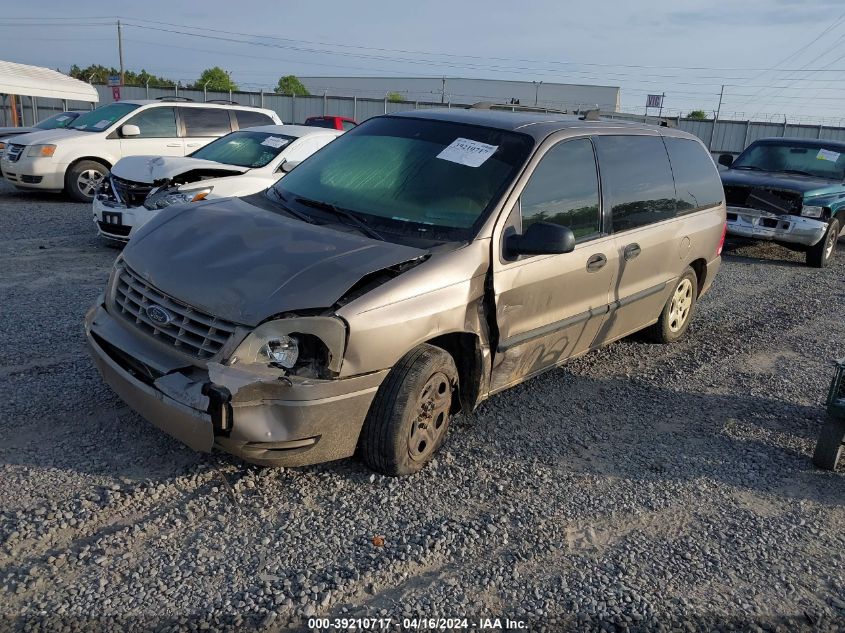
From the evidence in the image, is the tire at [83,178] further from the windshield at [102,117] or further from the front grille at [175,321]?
the front grille at [175,321]

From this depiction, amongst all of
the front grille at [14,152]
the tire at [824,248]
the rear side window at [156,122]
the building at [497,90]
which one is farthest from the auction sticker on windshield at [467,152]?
the building at [497,90]

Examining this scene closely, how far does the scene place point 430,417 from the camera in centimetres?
363

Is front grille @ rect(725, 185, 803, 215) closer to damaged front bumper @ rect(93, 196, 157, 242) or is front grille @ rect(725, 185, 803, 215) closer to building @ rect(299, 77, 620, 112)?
damaged front bumper @ rect(93, 196, 157, 242)

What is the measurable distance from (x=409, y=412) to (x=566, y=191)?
1812 mm

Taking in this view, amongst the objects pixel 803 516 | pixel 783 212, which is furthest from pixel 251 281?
pixel 783 212

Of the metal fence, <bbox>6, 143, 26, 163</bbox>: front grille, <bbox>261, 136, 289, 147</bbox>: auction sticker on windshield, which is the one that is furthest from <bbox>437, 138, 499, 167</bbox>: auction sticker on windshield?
the metal fence

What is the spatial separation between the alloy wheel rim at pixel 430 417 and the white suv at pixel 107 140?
378 inches

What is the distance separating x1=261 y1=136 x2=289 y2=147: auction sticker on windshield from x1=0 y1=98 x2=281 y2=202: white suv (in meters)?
3.36

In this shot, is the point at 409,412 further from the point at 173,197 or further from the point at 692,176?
the point at 173,197

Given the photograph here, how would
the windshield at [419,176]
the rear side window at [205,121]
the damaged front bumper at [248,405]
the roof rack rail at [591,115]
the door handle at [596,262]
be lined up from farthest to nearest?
the rear side window at [205,121], the roof rack rail at [591,115], the door handle at [596,262], the windshield at [419,176], the damaged front bumper at [248,405]

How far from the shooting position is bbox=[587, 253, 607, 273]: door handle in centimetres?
441

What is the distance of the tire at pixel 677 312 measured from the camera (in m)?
5.89

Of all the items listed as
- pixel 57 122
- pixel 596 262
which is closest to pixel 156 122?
pixel 57 122

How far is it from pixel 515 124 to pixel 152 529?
10.1 ft
